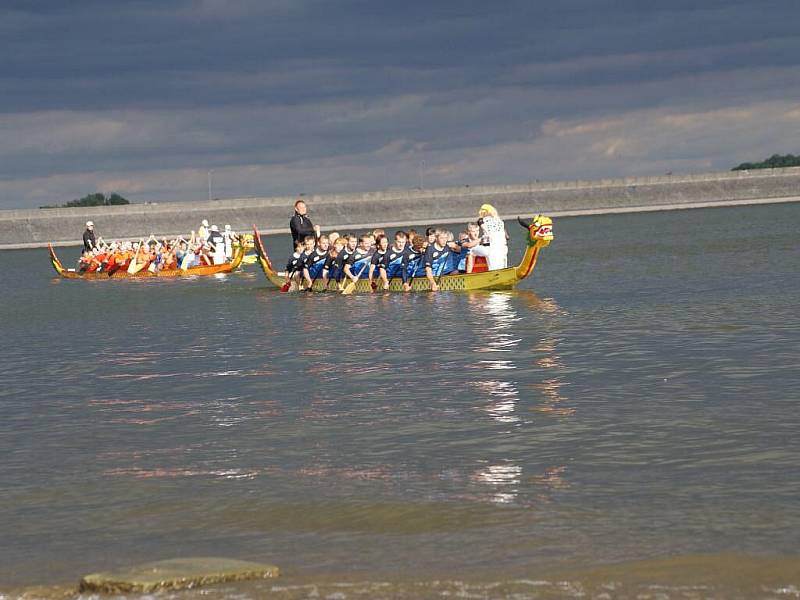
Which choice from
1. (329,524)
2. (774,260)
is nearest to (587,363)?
(329,524)

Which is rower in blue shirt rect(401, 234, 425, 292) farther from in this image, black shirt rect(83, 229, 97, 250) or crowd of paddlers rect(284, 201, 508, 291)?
black shirt rect(83, 229, 97, 250)

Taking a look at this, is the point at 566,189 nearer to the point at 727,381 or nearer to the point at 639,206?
the point at 639,206

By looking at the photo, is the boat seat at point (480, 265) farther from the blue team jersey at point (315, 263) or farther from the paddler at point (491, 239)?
the blue team jersey at point (315, 263)

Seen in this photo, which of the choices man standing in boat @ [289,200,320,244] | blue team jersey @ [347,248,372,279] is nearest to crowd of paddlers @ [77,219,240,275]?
man standing in boat @ [289,200,320,244]

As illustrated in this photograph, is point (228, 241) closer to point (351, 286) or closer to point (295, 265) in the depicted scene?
point (295, 265)

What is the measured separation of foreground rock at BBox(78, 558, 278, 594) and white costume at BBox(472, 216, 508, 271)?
20.6m

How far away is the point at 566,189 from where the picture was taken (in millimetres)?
133625

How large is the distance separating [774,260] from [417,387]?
27.3 m

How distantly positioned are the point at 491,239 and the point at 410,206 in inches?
3959

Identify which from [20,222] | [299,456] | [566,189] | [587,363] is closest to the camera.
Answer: [299,456]

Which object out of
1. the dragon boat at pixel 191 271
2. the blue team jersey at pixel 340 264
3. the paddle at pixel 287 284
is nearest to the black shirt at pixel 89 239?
the dragon boat at pixel 191 271

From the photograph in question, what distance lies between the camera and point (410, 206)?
128875mm

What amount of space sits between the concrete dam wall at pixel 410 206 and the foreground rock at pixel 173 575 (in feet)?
364

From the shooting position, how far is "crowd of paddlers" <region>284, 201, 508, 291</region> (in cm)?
2889
